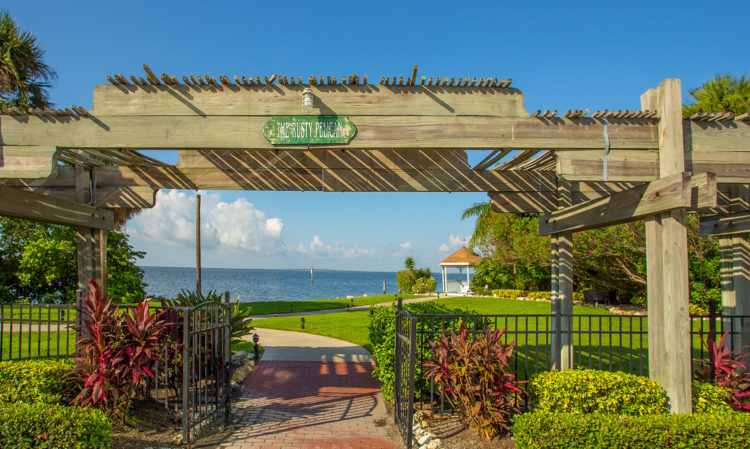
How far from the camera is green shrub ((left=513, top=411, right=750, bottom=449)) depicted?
15.3 ft

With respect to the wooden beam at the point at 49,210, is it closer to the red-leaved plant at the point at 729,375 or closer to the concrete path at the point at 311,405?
the concrete path at the point at 311,405

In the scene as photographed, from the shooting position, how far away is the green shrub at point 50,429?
174 inches

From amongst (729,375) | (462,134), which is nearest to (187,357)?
(462,134)

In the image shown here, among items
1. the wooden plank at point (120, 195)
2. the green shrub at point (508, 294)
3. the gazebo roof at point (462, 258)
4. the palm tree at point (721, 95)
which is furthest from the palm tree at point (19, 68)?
the gazebo roof at point (462, 258)

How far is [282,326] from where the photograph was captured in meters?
17.5

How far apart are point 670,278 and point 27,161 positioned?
290 inches

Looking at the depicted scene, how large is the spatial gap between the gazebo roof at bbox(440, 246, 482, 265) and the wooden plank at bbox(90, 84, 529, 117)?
33.1 meters

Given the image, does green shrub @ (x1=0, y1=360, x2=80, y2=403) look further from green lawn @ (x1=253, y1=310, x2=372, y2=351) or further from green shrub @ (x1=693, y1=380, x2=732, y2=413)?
green lawn @ (x1=253, y1=310, x2=372, y2=351)

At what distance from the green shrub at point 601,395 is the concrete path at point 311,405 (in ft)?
6.09

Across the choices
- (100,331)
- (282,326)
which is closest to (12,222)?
(282,326)

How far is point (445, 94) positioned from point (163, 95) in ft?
10.7

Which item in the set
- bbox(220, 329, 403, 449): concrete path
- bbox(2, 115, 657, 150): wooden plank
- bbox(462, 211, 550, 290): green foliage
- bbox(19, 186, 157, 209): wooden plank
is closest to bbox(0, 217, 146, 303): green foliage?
bbox(220, 329, 403, 449): concrete path

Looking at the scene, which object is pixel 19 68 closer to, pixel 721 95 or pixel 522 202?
pixel 522 202

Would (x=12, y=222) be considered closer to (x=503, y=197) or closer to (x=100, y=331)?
(x=100, y=331)
